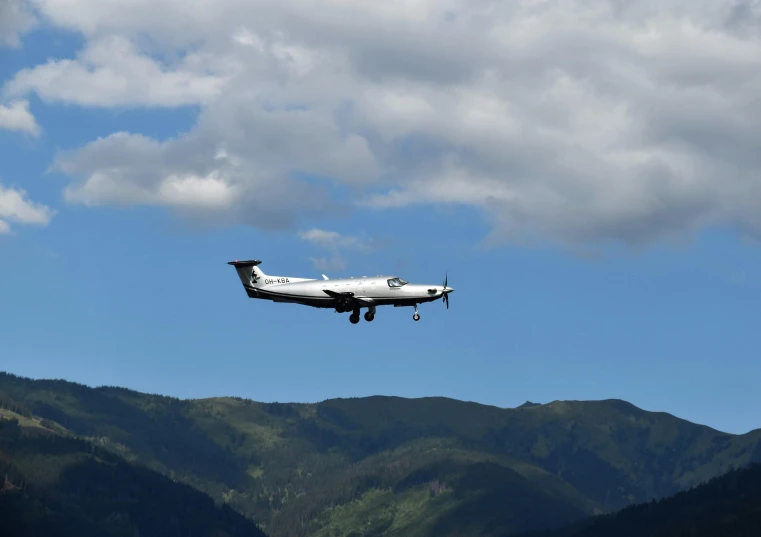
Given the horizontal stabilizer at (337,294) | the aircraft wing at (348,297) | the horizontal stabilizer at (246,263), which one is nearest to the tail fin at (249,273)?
the horizontal stabilizer at (246,263)

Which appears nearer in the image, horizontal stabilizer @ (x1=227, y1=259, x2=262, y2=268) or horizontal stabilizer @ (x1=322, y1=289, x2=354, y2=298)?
horizontal stabilizer @ (x1=322, y1=289, x2=354, y2=298)

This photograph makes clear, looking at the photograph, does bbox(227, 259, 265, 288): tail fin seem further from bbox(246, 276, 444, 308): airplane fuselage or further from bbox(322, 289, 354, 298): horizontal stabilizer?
bbox(322, 289, 354, 298): horizontal stabilizer

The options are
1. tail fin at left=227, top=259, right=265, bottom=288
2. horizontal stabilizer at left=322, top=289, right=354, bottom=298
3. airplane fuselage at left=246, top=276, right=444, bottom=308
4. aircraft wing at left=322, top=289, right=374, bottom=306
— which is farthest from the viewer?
tail fin at left=227, top=259, right=265, bottom=288

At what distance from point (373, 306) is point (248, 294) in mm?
19990

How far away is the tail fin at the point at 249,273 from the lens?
151250mm

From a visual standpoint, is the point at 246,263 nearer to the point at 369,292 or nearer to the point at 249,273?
the point at 249,273

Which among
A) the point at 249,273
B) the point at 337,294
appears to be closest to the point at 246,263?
the point at 249,273

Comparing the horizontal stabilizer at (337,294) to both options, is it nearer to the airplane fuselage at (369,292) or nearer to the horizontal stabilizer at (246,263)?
the airplane fuselage at (369,292)

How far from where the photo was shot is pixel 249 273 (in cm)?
15238

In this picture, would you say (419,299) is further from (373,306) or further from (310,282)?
(310,282)

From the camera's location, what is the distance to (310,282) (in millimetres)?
146375

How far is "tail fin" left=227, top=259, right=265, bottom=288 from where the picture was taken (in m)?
151

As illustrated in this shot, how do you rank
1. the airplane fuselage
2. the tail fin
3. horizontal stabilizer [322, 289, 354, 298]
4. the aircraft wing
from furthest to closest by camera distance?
the tail fin < the airplane fuselage < the aircraft wing < horizontal stabilizer [322, 289, 354, 298]

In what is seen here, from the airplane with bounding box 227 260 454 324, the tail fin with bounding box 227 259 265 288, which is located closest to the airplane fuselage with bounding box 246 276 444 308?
the airplane with bounding box 227 260 454 324
